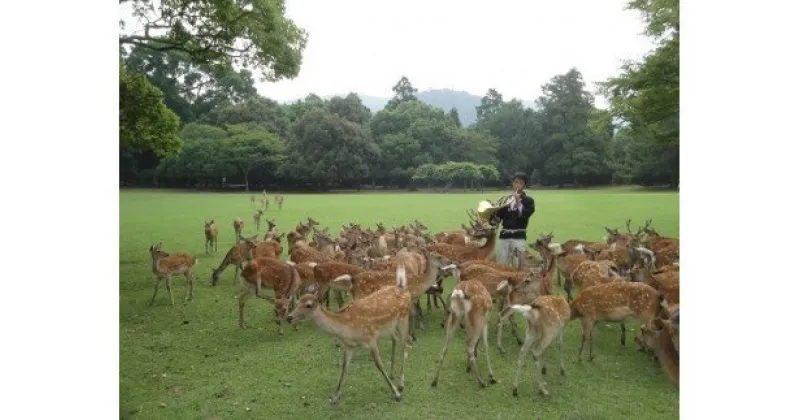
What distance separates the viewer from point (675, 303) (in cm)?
394

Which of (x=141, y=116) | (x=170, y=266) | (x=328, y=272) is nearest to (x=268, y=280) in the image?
(x=328, y=272)

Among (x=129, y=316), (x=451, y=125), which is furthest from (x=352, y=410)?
(x=451, y=125)

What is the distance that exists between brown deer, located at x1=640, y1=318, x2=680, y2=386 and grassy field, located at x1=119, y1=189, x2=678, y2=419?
0.46ft

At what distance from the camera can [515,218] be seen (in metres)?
4.88

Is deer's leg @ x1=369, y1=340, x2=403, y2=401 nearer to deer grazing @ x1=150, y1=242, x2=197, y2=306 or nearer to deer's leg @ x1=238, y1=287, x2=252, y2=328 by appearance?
deer's leg @ x1=238, y1=287, x2=252, y2=328

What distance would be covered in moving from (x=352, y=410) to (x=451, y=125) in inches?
86.6

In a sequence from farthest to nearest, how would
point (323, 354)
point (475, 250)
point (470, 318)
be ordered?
point (475, 250)
point (323, 354)
point (470, 318)

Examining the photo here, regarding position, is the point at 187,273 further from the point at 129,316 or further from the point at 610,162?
the point at 610,162

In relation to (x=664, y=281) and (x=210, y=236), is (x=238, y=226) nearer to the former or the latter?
(x=210, y=236)

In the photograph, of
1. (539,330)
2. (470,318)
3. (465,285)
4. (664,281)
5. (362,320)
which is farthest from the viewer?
(664,281)

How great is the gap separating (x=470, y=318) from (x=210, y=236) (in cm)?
268

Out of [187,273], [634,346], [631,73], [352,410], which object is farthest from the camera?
[187,273]

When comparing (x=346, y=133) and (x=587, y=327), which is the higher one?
(x=346, y=133)

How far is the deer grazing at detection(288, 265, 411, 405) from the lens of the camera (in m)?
3.18
